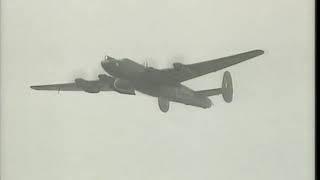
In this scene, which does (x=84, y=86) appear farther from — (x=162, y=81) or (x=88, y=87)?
(x=162, y=81)

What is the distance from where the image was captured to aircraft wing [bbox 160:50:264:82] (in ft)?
2.54

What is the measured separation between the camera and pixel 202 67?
30.7 inches

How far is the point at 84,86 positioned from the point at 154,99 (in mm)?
114

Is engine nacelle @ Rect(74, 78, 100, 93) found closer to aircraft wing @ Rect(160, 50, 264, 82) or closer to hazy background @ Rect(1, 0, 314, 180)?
hazy background @ Rect(1, 0, 314, 180)

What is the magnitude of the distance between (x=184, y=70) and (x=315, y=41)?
0.20 metres

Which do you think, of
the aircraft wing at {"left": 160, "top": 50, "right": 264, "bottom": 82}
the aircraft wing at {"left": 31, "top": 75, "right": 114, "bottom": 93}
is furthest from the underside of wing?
the aircraft wing at {"left": 160, "top": 50, "right": 264, "bottom": 82}

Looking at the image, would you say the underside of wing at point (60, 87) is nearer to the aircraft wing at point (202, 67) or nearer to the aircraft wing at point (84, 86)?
the aircraft wing at point (84, 86)

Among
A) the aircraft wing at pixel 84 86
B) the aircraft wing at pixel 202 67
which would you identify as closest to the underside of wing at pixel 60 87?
the aircraft wing at pixel 84 86

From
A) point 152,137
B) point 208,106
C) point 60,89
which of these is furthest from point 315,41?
point 60,89

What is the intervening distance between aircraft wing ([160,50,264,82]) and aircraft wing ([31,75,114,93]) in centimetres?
9

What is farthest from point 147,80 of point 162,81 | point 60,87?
point 60,87

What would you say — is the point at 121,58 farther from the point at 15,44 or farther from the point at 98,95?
the point at 15,44

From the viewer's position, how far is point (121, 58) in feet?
2.60

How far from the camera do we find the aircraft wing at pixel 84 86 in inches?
31.3
